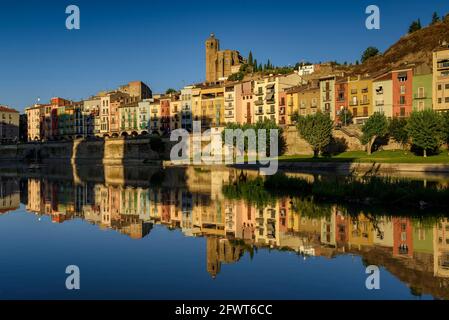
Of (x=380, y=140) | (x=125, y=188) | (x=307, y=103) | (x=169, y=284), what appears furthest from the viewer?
(x=307, y=103)

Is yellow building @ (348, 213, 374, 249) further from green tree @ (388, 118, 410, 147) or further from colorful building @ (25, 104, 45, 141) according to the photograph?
colorful building @ (25, 104, 45, 141)

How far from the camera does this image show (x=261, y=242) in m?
20.7

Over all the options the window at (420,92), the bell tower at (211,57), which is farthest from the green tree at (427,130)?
the bell tower at (211,57)

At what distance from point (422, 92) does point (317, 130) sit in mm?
21589

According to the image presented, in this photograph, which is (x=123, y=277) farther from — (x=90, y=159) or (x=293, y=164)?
(x=90, y=159)

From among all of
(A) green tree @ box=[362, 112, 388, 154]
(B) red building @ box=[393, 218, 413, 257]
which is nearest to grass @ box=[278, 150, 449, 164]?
(A) green tree @ box=[362, 112, 388, 154]

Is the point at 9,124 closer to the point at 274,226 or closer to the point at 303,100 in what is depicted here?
the point at 303,100

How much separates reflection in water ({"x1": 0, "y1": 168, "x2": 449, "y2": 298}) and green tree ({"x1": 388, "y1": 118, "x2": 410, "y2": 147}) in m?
41.1

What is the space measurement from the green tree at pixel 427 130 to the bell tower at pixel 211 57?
118m

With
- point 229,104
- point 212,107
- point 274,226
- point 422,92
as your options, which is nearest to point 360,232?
point 274,226

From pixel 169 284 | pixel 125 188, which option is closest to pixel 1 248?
pixel 169 284

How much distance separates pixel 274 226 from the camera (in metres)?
24.0

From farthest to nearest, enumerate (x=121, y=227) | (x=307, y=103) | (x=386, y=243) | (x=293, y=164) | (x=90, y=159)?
(x=90, y=159) → (x=307, y=103) → (x=293, y=164) → (x=121, y=227) → (x=386, y=243)
